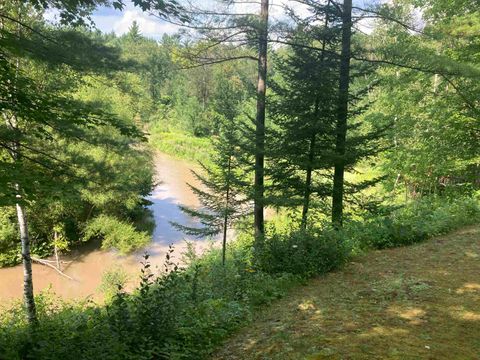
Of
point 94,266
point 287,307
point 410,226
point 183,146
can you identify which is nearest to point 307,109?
point 410,226

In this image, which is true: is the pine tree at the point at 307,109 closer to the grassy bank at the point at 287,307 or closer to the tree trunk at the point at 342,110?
the tree trunk at the point at 342,110

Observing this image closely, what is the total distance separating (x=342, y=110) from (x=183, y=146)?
111 feet

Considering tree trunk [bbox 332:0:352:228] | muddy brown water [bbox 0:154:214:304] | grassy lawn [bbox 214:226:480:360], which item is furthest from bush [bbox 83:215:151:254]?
grassy lawn [bbox 214:226:480:360]

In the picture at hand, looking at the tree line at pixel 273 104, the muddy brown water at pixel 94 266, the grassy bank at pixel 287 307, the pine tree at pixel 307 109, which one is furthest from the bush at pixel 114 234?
the grassy bank at pixel 287 307

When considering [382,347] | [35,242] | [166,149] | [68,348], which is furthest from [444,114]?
[166,149]

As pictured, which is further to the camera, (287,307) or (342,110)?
(342,110)

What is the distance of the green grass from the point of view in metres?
39.4

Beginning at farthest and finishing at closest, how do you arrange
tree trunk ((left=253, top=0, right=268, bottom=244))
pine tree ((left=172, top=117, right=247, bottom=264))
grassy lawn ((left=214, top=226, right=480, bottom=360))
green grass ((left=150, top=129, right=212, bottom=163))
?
green grass ((left=150, top=129, right=212, bottom=163)) < pine tree ((left=172, top=117, right=247, bottom=264)) < tree trunk ((left=253, top=0, right=268, bottom=244)) < grassy lawn ((left=214, top=226, right=480, bottom=360))

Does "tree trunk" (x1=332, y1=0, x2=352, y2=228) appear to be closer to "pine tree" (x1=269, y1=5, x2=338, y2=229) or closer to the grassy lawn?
"pine tree" (x1=269, y1=5, x2=338, y2=229)

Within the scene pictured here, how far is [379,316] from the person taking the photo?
461 cm

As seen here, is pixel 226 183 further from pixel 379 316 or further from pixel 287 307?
pixel 379 316

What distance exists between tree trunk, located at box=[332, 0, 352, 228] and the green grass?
91.9ft

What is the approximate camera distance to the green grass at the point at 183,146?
39.4 meters

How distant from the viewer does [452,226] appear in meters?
9.23
